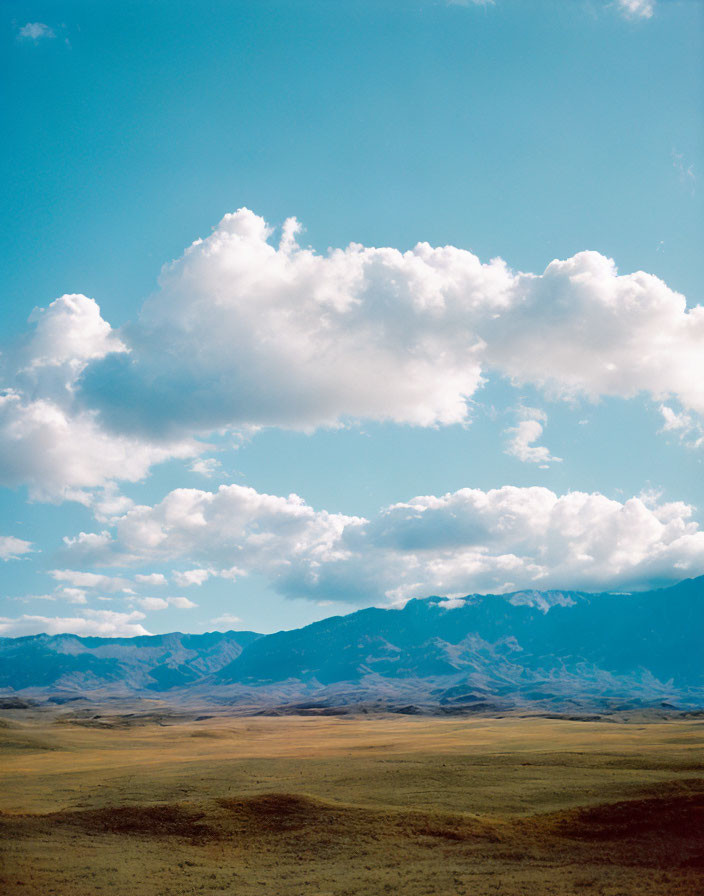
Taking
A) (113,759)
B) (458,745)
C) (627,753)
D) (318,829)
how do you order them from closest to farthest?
(318,829), (627,753), (113,759), (458,745)

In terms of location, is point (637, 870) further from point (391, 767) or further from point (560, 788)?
point (391, 767)

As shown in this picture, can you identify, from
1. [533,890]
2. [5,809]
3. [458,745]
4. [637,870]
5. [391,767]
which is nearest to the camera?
[533,890]

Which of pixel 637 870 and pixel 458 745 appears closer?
pixel 637 870

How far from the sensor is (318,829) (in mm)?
49969

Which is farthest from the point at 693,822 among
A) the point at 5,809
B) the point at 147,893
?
the point at 5,809

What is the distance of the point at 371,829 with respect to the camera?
4959cm

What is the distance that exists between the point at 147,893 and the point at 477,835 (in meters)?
23.2

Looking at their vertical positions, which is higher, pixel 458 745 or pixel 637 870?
pixel 637 870

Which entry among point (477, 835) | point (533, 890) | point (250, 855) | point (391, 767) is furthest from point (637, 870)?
point (391, 767)

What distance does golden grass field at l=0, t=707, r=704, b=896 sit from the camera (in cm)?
3991

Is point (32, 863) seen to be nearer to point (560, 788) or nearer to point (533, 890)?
point (533, 890)

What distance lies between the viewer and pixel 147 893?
128 feet

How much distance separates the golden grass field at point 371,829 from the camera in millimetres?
39906

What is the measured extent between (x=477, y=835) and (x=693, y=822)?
50.5ft
